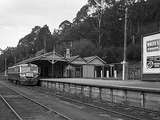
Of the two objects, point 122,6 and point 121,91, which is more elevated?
point 122,6

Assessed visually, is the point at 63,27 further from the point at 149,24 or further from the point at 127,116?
the point at 127,116

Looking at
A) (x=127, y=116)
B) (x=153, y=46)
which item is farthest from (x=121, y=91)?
(x=153, y=46)

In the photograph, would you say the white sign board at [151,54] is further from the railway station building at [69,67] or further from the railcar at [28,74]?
the railway station building at [69,67]

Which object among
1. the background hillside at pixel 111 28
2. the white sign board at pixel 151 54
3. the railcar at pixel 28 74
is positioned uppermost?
the background hillside at pixel 111 28

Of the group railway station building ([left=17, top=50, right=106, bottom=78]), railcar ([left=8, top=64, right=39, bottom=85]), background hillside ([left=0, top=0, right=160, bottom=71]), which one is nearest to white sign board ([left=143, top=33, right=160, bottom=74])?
railcar ([left=8, top=64, right=39, bottom=85])

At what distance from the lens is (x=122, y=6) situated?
79.8 meters

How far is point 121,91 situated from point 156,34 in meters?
8.65

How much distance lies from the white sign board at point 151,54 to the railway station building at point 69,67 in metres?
24.8

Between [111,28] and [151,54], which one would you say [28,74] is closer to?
[151,54]

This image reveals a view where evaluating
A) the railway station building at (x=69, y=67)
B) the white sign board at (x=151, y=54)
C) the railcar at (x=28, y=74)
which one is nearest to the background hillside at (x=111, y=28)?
the railway station building at (x=69, y=67)

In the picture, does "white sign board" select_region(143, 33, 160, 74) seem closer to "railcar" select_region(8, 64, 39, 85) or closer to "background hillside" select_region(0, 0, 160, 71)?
"railcar" select_region(8, 64, 39, 85)

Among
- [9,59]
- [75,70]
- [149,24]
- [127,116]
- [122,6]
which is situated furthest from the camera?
[9,59]

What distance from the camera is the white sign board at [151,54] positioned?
2497cm

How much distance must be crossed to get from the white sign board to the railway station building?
24782mm
